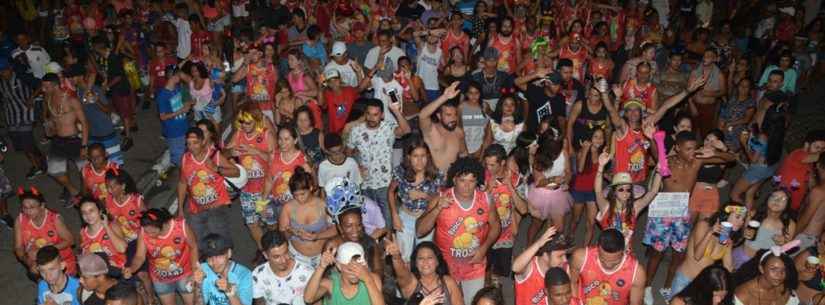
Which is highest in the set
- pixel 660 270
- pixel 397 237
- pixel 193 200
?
pixel 193 200

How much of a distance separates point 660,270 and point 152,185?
22.0 feet

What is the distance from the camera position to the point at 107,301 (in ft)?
15.4

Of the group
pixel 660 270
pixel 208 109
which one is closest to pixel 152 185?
pixel 208 109

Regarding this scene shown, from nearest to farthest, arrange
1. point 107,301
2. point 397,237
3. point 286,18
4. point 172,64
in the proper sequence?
point 107,301
point 397,237
point 172,64
point 286,18

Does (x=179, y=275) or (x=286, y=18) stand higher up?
(x=286, y=18)

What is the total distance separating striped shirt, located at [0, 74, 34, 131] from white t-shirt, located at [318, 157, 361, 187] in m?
4.96

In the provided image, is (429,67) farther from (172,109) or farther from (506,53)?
(172,109)

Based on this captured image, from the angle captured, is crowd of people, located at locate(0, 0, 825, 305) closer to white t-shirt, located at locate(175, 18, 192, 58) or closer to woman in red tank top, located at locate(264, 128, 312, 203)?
woman in red tank top, located at locate(264, 128, 312, 203)

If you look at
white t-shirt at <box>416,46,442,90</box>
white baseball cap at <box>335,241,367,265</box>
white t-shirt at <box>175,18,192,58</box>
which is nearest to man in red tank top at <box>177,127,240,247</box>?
white baseball cap at <box>335,241,367,265</box>

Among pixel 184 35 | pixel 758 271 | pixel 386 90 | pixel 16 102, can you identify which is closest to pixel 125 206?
pixel 386 90

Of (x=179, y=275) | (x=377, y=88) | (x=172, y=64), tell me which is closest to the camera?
(x=179, y=275)

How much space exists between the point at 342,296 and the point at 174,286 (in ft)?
6.48

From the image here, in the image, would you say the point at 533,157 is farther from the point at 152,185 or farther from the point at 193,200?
the point at 152,185

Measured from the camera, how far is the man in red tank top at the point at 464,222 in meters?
5.59
